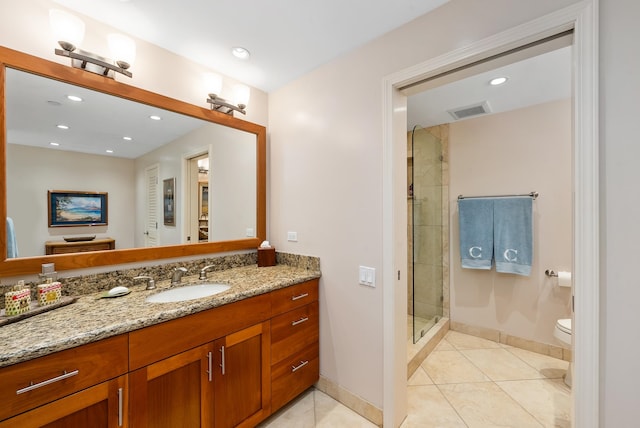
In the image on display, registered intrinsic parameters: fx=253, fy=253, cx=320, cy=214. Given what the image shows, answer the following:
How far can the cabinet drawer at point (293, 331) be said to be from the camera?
64.2 inches

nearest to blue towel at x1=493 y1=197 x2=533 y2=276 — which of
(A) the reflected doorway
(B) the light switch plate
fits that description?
(B) the light switch plate

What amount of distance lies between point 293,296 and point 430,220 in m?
1.90

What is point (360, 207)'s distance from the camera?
1.72 m

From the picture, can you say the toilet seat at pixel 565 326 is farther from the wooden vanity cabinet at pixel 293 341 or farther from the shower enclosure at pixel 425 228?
the wooden vanity cabinet at pixel 293 341

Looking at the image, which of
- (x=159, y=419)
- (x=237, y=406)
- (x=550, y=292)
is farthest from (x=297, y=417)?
(x=550, y=292)

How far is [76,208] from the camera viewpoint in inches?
56.9

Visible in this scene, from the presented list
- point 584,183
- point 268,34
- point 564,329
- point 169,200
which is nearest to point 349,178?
point 268,34

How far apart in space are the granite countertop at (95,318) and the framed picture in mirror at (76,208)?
1.40 feet

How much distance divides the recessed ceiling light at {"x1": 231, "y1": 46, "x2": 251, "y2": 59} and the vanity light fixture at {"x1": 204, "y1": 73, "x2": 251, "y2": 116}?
0.23 meters

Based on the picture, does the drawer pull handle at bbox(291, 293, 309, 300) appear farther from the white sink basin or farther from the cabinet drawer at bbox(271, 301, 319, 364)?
the white sink basin

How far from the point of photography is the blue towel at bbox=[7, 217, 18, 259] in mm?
1225

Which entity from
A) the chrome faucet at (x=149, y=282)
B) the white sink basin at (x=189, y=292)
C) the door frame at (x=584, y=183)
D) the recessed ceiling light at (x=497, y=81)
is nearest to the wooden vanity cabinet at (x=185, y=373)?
the white sink basin at (x=189, y=292)

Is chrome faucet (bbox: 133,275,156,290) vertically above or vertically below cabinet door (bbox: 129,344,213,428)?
above

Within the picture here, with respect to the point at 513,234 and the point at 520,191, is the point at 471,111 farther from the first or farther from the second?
the point at 513,234
